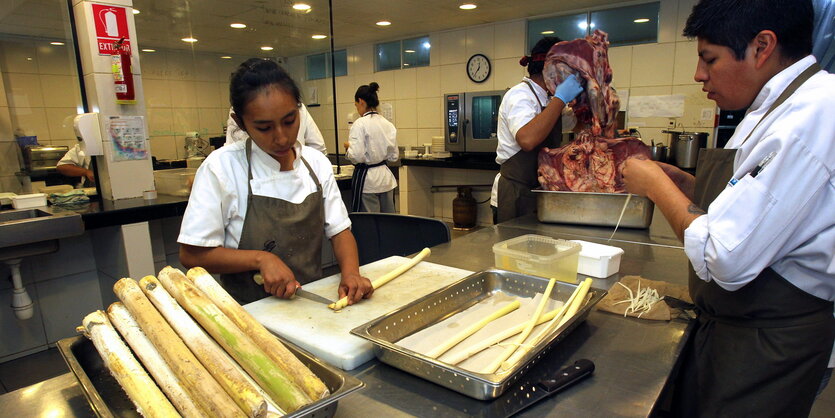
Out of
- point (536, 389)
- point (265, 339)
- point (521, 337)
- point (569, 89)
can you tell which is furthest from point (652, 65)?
point (265, 339)

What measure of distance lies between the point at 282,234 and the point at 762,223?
132 cm

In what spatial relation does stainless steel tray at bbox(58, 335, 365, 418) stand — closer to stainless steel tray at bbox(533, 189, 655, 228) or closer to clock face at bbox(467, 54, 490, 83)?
stainless steel tray at bbox(533, 189, 655, 228)

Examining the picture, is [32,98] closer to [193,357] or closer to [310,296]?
[310,296]

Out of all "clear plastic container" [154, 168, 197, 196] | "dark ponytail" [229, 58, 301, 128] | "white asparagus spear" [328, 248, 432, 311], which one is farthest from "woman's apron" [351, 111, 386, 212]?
"dark ponytail" [229, 58, 301, 128]

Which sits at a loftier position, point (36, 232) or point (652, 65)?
point (652, 65)

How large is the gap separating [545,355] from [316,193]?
0.98m

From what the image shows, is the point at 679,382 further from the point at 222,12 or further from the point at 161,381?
the point at 222,12

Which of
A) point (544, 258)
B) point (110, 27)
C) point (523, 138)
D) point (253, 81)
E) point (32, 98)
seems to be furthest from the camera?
point (32, 98)

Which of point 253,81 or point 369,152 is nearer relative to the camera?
point 253,81

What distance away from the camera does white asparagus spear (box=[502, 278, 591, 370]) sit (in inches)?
37.3

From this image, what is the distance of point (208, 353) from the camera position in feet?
2.62

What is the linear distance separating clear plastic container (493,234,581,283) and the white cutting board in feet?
0.57

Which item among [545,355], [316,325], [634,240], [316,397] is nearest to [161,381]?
[316,397]

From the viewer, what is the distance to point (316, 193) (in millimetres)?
1644
